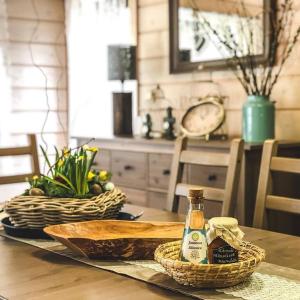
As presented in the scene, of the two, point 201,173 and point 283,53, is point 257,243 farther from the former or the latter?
point 283,53

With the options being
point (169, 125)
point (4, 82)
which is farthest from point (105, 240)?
point (4, 82)

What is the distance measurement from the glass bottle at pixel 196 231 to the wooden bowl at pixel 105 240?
234 millimetres

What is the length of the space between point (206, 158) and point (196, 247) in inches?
38.4

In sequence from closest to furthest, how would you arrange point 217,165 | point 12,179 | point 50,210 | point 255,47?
point 50,210, point 217,165, point 12,179, point 255,47

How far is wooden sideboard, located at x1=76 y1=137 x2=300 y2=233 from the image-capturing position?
265 centimetres

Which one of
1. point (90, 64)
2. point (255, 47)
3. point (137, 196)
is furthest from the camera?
point (90, 64)

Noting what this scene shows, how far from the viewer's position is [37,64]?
4293 millimetres

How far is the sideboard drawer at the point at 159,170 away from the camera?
10.2 feet

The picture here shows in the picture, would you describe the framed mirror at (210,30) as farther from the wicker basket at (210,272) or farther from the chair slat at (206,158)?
the wicker basket at (210,272)

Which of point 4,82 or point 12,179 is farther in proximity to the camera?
point 4,82

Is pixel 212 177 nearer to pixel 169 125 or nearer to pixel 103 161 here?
pixel 169 125

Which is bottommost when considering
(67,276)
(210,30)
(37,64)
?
(67,276)

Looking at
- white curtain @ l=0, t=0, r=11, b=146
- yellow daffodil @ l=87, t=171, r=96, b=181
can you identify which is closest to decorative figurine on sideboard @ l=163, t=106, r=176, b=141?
white curtain @ l=0, t=0, r=11, b=146

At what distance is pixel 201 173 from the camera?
289 cm
